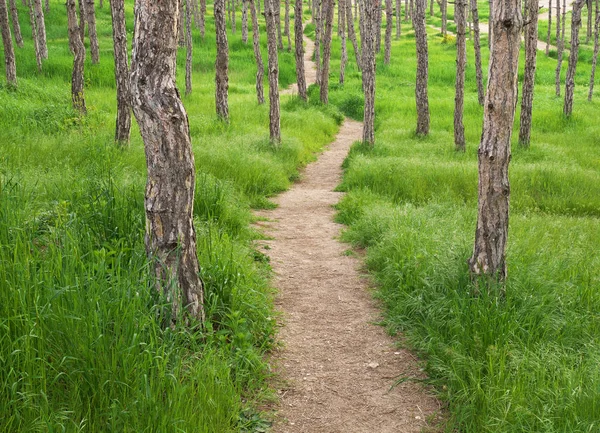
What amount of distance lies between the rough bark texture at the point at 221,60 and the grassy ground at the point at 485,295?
4235 millimetres

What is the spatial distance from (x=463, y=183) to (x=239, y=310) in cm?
697

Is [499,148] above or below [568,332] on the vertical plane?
above

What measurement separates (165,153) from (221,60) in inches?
457

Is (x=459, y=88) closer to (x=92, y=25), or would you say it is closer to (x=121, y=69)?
(x=121, y=69)

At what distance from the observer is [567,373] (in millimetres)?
4020

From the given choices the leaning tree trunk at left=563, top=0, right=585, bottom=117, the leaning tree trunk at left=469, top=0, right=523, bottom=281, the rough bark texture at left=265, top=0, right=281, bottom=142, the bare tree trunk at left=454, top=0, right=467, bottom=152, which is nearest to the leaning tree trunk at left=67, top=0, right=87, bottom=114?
the rough bark texture at left=265, top=0, right=281, bottom=142

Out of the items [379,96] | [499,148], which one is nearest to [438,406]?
[499,148]

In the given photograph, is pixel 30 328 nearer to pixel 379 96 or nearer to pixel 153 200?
pixel 153 200

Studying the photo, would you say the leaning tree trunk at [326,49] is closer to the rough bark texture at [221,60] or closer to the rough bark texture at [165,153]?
the rough bark texture at [221,60]

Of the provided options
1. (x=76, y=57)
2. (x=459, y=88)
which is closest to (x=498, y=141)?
(x=459, y=88)

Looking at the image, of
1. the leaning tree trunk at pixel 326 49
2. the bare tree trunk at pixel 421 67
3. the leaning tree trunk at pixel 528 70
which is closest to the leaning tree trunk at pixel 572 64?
the leaning tree trunk at pixel 528 70

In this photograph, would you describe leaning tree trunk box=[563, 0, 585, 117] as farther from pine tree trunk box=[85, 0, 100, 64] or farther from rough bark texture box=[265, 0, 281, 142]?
pine tree trunk box=[85, 0, 100, 64]

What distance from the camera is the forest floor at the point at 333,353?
166 inches

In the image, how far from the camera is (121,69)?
→ 1074 centimetres
